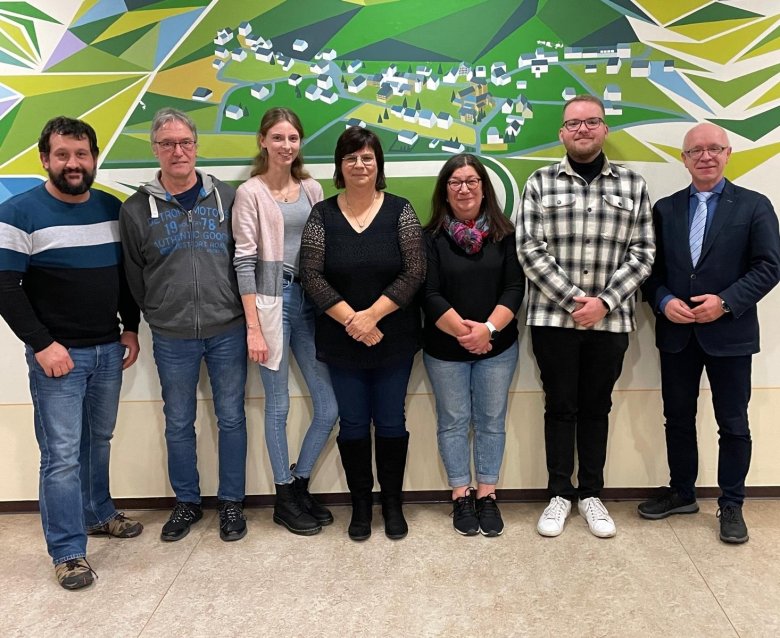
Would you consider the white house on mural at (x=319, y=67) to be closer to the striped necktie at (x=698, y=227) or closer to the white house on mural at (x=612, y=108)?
the white house on mural at (x=612, y=108)

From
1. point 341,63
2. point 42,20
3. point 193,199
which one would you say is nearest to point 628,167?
point 341,63

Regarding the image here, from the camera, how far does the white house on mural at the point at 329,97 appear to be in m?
2.87

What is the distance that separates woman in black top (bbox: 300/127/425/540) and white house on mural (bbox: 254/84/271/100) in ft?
1.84

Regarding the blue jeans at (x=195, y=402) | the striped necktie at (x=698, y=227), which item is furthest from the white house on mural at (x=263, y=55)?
the striped necktie at (x=698, y=227)

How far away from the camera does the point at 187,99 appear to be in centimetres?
288

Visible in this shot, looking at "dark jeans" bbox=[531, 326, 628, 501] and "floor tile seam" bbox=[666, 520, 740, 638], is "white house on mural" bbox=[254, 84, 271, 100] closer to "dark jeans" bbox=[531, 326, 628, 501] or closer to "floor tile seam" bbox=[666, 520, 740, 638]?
"dark jeans" bbox=[531, 326, 628, 501]

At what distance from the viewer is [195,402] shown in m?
2.83

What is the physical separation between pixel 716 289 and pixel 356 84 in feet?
5.89

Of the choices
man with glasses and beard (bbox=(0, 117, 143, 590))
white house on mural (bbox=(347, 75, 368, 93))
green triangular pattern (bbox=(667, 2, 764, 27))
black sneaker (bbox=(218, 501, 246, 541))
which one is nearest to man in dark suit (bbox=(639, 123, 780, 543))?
green triangular pattern (bbox=(667, 2, 764, 27))

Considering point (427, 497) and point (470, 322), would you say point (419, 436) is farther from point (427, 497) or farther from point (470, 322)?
point (470, 322)

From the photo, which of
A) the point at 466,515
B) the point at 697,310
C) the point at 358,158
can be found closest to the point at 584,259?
the point at 697,310

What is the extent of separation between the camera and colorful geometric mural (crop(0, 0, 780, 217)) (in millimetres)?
2828

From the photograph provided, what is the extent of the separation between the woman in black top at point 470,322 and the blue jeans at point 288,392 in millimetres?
494

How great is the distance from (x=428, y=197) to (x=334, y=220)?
0.57 m
